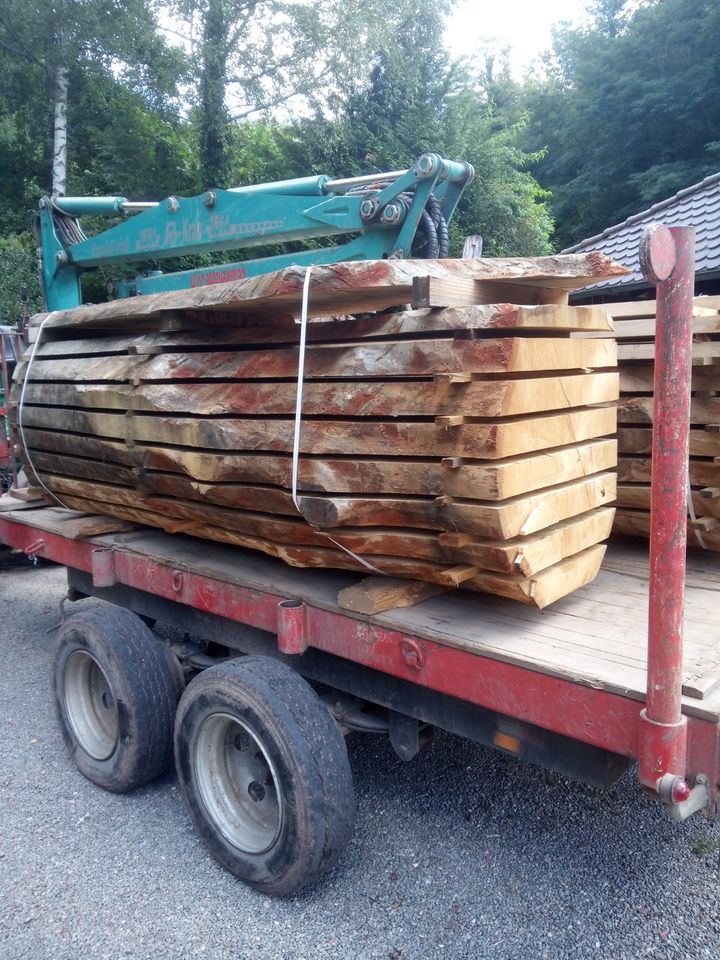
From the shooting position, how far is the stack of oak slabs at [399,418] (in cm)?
237

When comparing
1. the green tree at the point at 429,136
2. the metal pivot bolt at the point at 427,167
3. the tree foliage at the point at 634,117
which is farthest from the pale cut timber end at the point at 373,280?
the tree foliage at the point at 634,117

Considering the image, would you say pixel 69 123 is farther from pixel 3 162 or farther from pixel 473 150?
pixel 473 150

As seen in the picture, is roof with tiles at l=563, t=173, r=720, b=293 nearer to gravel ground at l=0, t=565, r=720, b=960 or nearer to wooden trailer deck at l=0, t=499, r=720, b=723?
wooden trailer deck at l=0, t=499, r=720, b=723

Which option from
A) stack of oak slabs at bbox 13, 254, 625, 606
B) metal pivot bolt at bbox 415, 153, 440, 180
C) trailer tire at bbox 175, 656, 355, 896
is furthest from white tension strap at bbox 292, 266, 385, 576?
metal pivot bolt at bbox 415, 153, 440, 180

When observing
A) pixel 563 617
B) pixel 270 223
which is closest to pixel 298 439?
pixel 563 617

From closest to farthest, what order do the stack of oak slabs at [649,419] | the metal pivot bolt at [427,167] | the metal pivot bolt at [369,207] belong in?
the stack of oak slabs at [649,419]
the metal pivot bolt at [427,167]
the metal pivot bolt at [369,207]

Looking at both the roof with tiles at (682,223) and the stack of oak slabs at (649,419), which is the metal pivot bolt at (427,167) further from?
the roof with tiles at (682,223)

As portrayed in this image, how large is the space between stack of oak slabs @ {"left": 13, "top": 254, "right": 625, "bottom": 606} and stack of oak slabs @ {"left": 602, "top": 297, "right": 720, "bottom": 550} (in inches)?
13.2

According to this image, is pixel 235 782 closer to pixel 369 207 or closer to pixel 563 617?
pixel 563 617

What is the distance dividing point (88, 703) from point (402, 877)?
1.78 m

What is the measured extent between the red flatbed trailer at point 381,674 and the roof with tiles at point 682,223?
595 centimetres

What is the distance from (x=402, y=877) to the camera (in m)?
2.93

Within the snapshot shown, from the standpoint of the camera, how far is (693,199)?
9.89m

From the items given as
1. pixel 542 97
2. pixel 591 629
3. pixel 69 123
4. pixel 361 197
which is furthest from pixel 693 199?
pixel 542 97
